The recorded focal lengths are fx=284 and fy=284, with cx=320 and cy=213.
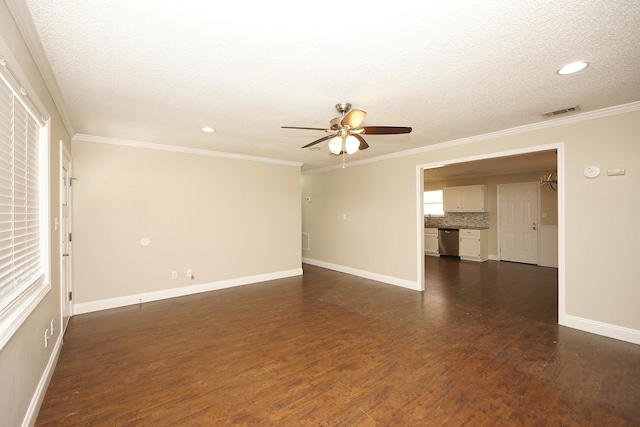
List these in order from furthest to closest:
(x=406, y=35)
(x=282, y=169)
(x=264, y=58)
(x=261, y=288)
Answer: (x=282, y=169) → (x=261, y=288) → (x=264, y=58) → (x=406, y=35)

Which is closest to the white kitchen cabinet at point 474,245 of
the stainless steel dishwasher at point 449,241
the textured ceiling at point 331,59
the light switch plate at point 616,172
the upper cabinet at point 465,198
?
the stainless steel dishwasher at point 449,241

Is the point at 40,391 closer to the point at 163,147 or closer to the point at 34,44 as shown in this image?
the point at 34,44

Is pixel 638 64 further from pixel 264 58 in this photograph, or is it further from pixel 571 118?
pixel 264 58

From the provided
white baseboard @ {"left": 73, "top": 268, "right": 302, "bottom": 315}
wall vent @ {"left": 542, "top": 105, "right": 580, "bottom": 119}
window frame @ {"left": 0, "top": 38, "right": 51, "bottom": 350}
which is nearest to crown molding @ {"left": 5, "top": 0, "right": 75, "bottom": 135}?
window frame @ {"left": 0, "top": 38, "right": 51, "bottom": 350}

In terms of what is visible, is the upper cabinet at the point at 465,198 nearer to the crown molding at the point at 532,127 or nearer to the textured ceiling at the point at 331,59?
the crown molding at the point at 532,127

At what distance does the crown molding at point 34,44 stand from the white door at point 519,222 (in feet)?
29.2

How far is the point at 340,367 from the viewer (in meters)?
2.51

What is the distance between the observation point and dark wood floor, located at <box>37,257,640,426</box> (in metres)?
1.93

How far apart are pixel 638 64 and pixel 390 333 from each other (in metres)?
3.13

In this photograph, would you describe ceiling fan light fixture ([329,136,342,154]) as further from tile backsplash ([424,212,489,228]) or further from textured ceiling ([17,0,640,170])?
tile backsplash ([424,212,489,228])

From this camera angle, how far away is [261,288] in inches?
200

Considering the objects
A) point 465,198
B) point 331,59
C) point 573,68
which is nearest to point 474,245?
point 465,198

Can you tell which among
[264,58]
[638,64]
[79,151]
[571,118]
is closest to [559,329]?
[571,118]

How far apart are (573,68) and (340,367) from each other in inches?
120
